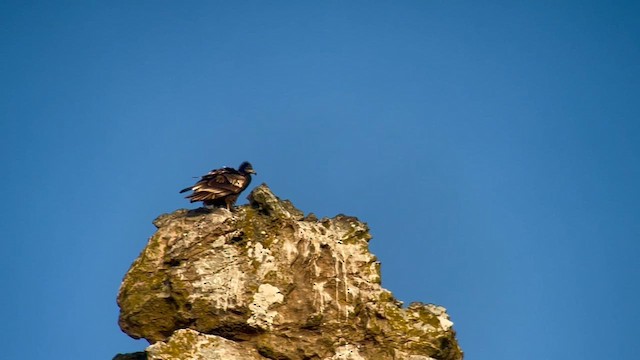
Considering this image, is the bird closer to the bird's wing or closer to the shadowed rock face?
the bird's wing

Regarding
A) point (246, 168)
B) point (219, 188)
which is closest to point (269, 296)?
point (219, 188)

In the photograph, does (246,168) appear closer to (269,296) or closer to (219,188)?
(219,188)

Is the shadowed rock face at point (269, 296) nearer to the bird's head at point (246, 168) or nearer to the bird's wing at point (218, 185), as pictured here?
the bird's wing at point (218, 185)

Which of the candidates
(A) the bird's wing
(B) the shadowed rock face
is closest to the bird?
(A) the bird's wing

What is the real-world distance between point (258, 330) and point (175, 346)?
183cm

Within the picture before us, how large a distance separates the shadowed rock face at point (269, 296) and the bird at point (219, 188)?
1.08 metres

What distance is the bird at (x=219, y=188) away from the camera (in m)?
23.2

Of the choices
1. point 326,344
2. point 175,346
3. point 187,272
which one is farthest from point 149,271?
point 326,344

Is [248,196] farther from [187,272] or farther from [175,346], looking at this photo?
[175,346]

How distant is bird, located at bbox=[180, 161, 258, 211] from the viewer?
76.0ft

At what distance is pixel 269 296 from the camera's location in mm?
20641

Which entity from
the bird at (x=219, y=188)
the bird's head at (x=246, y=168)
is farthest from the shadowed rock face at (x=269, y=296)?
the bird's head at (x=246, y=168)

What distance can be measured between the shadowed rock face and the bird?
1083mm

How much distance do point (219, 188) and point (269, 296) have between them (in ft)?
12.7
